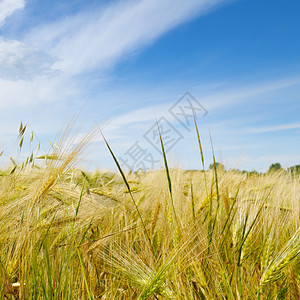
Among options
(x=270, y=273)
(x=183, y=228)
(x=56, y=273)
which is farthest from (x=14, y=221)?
(x=270, y=273)

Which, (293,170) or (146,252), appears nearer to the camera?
(146,252)

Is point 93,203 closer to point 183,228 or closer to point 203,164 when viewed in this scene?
point 183,228

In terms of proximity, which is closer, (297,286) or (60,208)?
(297,286)

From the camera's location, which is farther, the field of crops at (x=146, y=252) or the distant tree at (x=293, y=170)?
the distant tree at (x=293, y=170)

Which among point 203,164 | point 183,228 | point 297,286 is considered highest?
point 203,164

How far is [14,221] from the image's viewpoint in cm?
125

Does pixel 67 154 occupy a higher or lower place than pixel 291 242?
higher

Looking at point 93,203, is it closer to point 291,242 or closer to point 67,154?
point 67,154

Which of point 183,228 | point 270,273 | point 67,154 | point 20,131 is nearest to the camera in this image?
point 270,273

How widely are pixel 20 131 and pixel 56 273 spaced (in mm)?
1015

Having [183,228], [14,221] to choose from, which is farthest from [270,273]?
[14,221]

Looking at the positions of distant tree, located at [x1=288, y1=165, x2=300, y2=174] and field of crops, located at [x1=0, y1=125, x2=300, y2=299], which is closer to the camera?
field of crops, located at [x1=0, y1=125, x2=300, y2=299]

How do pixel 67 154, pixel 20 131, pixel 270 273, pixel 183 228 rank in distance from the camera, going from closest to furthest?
pixel 270 273, pixel 183 228, pixel 67 154, pixel 20 131

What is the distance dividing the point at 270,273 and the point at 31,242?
27.8 inches
